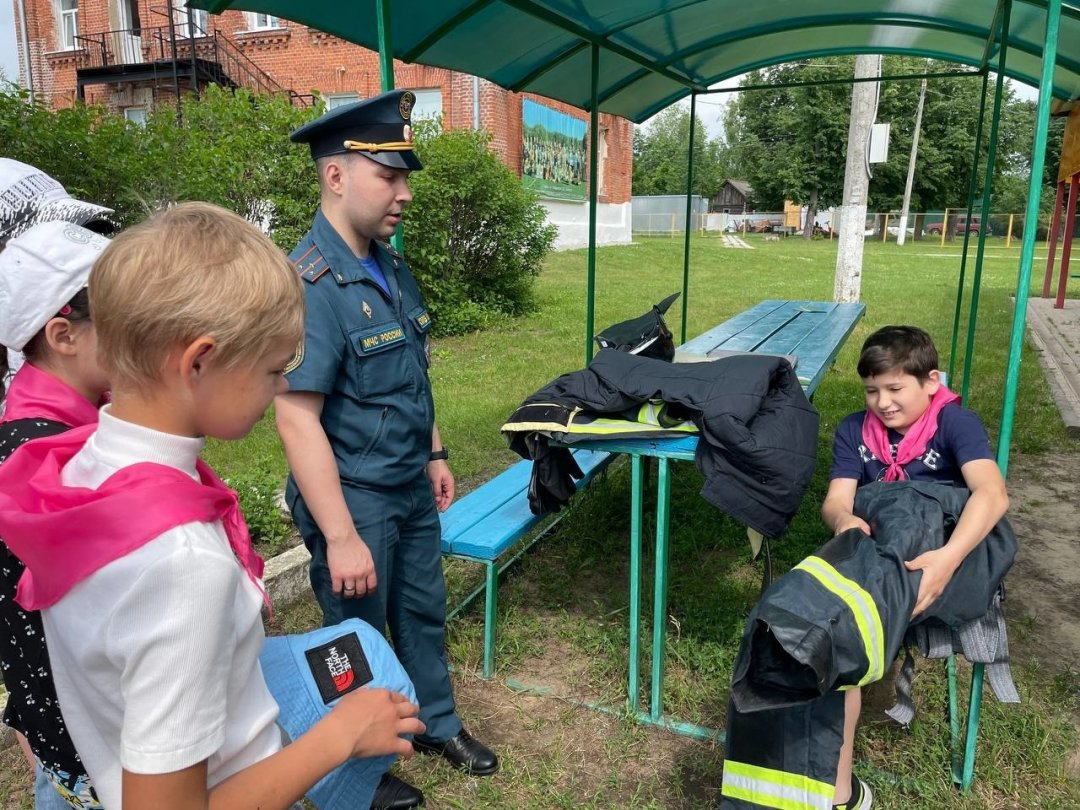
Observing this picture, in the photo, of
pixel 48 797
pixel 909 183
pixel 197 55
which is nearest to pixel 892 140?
pixel 909 183

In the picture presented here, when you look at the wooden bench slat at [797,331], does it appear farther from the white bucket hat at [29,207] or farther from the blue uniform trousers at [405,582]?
the white bucket hat at [29,207]

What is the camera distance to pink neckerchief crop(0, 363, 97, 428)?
1318 mm

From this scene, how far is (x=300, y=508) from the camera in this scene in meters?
2.25

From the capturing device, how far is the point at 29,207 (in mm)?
1647

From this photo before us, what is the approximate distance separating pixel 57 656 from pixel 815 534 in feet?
12.8

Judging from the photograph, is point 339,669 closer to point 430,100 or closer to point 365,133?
point 365,133

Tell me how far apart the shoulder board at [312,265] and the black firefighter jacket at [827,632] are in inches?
54.9

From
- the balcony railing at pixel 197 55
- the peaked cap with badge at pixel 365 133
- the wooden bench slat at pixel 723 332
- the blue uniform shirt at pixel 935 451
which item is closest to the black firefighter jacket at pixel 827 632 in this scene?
the blue uniform shirt at pixel 935 451

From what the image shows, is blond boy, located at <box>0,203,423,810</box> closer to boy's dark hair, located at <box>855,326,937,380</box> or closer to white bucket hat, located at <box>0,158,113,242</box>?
white bucket hat, located at <box>0,158,113,242</box>

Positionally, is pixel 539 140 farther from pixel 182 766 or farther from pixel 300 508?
pixel 182 766

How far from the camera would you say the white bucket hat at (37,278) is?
50.3 inches

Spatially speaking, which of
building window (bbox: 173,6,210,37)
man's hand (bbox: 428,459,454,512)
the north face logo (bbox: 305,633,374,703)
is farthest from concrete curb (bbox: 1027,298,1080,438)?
building window (bbox: 173,6,210,37)

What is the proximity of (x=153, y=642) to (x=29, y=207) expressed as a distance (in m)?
1.19

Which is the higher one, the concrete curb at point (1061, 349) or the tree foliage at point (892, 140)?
the tree foliage at point (892, 140)
